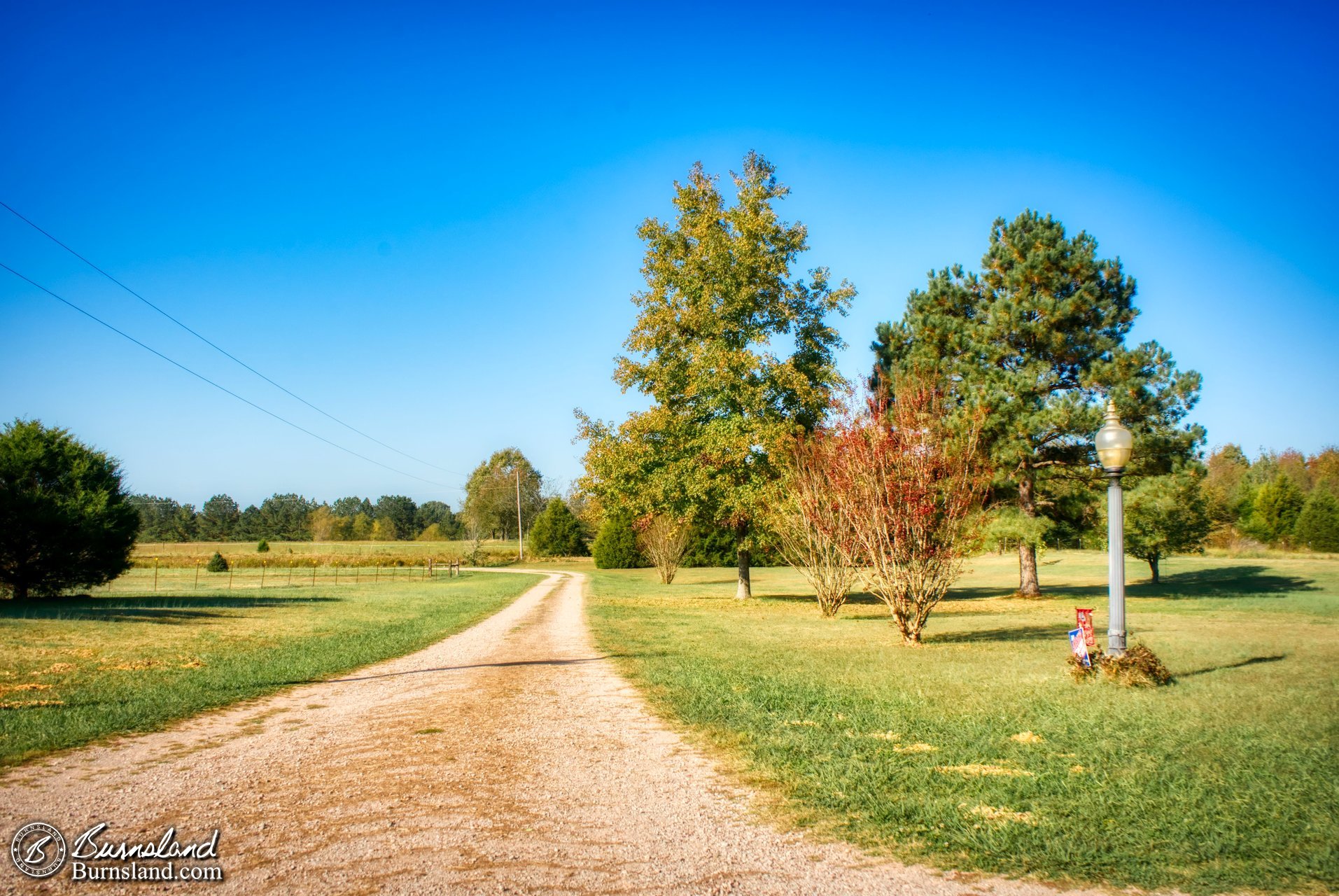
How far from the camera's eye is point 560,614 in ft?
64.0

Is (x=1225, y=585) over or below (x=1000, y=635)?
below

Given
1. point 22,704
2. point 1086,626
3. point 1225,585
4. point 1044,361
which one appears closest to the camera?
point 22,704

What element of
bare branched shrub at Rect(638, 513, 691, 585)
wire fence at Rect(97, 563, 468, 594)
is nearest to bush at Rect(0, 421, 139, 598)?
wire fence at Rect(97, 563, 468, 594)

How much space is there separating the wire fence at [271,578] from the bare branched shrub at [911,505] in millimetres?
28338

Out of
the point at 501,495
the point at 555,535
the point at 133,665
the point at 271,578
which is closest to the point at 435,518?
Result: the point at 501,495

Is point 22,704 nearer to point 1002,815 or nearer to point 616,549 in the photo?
point 1002,815

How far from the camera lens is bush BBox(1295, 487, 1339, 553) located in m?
46.6

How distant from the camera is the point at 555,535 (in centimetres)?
6825

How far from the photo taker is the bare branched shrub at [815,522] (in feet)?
52.2

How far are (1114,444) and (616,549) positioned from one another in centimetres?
5008

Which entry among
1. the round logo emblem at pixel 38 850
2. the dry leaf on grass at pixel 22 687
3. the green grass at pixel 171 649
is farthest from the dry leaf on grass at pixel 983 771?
the dry leaf on grass at pixel 22 687

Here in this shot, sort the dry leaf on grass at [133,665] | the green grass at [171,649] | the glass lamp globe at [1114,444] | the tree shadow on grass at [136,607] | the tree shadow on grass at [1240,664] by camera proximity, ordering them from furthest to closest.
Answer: the tree shadow on grass at [136,607]
the dry leaf on grass at [133,665]
the tree shadow on grass at [1240,664]
the glass lamp globe at [1114,444]
the green grass at [171,649]

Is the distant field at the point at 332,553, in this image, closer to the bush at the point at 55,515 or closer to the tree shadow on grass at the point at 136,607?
the bush at the point at 55,515

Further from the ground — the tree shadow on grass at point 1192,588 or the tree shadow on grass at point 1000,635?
the tree shadow on grass at point 1000,635
